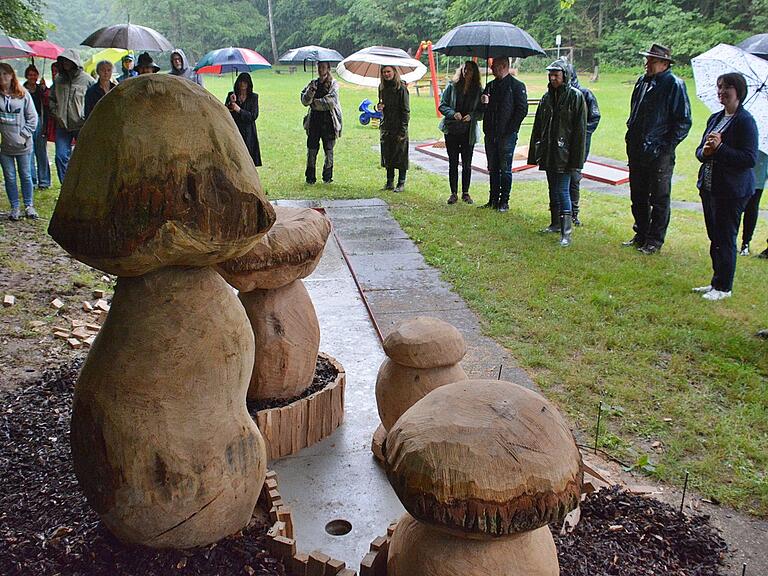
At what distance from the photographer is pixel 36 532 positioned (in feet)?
9.18

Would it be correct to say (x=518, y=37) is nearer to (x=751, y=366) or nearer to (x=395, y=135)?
(x=395, y=135)

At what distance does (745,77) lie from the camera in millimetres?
6465

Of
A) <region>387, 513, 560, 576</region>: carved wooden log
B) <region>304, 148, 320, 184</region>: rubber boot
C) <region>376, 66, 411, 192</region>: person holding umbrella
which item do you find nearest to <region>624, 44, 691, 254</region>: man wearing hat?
<region>376, 66, 411, 192</region>: person holding umbrella

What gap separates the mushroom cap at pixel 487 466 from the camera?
197 cm

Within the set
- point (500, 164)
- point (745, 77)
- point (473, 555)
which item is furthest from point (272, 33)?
point (473, 555)

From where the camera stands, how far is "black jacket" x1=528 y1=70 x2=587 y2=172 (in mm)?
7945

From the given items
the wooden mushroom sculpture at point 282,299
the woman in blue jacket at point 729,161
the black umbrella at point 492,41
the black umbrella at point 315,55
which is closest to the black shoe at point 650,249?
the woman in blue jacket at point 729,161

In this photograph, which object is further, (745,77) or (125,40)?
(125,40)

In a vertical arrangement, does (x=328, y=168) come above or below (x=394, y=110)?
below

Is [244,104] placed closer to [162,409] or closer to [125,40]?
[125,40]

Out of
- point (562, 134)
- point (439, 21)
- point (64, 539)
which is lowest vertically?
point (64, 539)

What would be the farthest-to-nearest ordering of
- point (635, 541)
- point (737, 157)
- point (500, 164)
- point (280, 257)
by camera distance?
point (500, 164)
point (737, 157)
point (280, 257)
point (635, 541)

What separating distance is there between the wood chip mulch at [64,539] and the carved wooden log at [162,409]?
8 cm

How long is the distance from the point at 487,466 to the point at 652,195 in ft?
21.0
